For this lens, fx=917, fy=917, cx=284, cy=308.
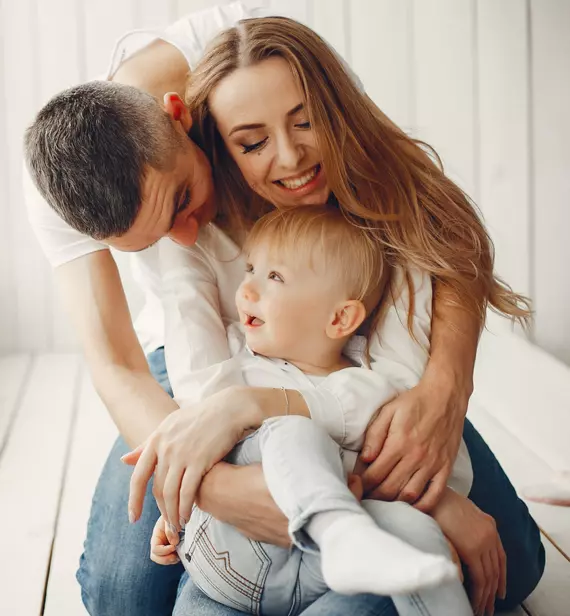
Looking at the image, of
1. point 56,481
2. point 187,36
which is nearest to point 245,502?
point 187,36

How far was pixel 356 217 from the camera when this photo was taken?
143cm

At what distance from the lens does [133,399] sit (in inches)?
56.4

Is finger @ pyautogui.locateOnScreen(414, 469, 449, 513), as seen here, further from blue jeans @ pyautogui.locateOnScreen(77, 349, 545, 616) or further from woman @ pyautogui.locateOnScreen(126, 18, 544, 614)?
blue jeans @ pyautogui.locateOnScreen(77, 349, 545, 616)

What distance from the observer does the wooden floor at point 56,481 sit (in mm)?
1646

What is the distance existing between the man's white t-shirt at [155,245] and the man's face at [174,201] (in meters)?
0.20

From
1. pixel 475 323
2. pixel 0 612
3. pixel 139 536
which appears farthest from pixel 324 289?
pixel 0 612

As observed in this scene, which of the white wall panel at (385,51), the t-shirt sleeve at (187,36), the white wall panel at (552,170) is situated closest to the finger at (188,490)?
the t-shirt sleeve at (187,36)

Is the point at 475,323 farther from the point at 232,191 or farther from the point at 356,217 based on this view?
the point at 232,191

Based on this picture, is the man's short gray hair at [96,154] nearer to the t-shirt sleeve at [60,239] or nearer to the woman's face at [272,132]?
the woman's face at [272,132]

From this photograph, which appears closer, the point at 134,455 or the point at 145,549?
the point at 134,455

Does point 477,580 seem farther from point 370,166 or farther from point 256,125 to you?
point 256,125

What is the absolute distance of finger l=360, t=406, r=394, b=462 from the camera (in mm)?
1252

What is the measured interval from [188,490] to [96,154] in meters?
0.48

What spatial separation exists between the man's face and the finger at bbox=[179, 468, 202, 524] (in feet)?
1.27
